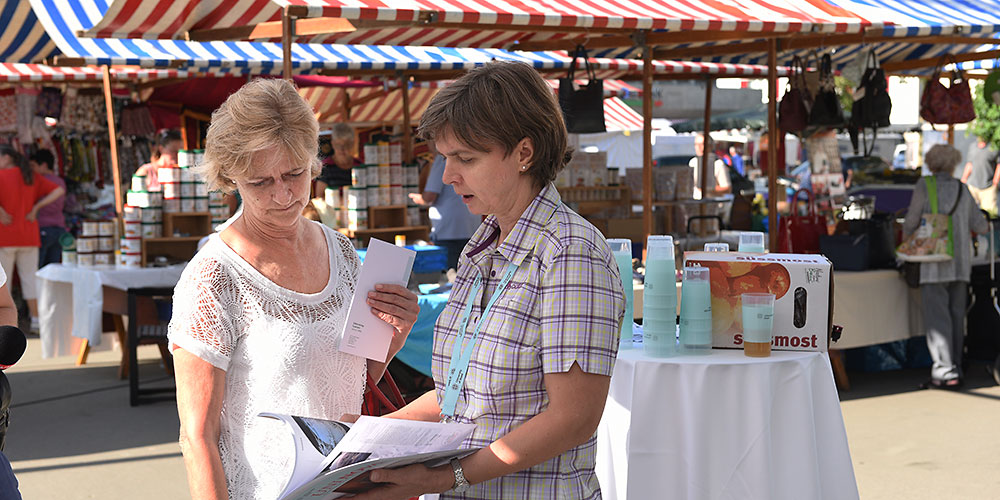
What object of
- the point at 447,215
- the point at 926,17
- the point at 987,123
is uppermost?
the point at 926,17

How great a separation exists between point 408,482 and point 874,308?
18.8 feet

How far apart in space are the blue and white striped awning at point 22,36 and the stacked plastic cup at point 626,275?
6400 mm

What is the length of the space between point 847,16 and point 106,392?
18.0ft

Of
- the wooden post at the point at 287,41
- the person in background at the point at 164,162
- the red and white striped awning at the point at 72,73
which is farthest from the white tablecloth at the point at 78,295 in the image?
the red and white striped awning at the point at 72,73

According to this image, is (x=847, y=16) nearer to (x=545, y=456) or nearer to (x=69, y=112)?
(x=545, y=456)

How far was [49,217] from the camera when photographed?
1018cm

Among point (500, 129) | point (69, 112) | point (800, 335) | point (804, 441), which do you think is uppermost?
point (69, 112)

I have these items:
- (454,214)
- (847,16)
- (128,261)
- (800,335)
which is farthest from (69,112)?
(800,335)

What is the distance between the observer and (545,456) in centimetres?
167

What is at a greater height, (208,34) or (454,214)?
(208,34)

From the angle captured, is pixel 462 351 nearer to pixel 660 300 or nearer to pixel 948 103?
pixel 660 300

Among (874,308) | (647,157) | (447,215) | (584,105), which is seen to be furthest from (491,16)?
(874,308)

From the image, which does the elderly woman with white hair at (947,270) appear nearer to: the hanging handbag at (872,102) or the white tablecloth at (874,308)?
the white tablecloth at (874,308)

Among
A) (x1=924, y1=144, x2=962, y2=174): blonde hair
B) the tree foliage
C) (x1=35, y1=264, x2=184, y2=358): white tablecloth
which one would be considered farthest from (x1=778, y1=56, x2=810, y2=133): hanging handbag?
the tree foliage
